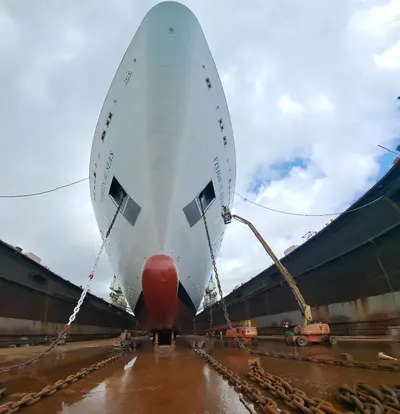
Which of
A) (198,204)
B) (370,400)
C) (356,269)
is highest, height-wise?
(198,204)

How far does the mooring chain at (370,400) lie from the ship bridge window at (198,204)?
679 cm

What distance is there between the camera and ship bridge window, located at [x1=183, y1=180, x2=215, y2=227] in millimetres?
9250

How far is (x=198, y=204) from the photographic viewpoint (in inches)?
376

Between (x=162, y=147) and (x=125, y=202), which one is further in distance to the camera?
(x=125, y=202)

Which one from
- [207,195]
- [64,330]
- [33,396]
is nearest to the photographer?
[33,396]

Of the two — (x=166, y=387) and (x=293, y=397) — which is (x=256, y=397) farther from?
(x=166, y=387)

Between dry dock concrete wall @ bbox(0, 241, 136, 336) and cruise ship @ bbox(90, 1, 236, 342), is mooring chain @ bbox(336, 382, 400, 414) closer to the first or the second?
cruise ship @ bbox(90, 1, 236, 342)

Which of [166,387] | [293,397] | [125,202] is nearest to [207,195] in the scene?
[125,202]

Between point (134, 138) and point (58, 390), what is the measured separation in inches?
255

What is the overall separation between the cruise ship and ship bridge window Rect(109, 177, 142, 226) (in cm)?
3

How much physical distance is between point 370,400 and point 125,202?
7918 millimetres

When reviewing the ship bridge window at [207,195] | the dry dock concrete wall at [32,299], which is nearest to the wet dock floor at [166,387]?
the ship bridge window at [207,195]

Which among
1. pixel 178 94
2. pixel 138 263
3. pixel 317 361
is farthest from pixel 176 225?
pixel 317 361

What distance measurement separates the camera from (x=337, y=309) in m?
10.2
